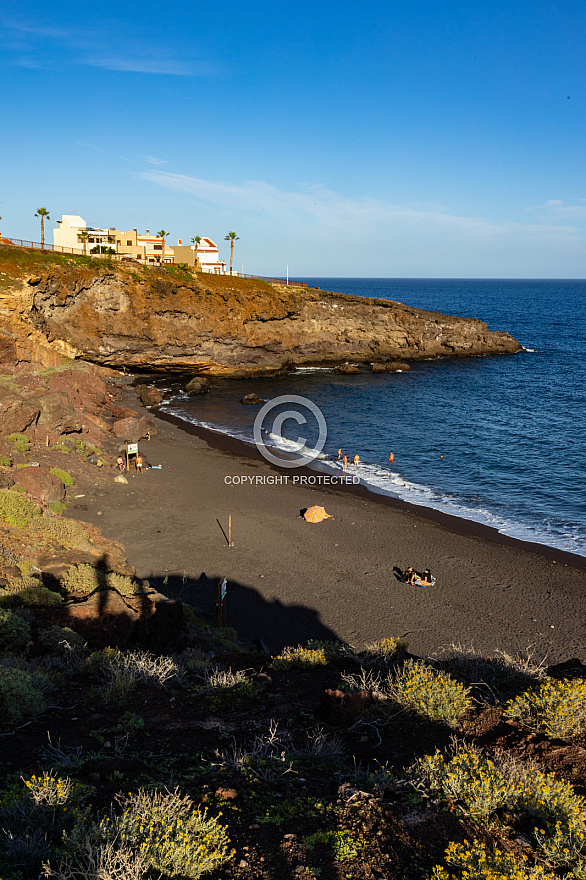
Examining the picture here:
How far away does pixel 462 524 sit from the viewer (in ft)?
73.8

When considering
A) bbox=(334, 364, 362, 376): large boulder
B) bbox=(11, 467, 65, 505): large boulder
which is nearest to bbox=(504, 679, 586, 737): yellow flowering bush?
bbox=(11, 467, 65, 505): large boulder

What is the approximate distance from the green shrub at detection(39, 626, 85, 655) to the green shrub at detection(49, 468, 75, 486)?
1274cm

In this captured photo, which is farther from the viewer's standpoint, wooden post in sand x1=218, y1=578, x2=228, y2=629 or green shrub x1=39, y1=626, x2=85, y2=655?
wooden post in sand x1=218, y1=578, x2=228, y2=629

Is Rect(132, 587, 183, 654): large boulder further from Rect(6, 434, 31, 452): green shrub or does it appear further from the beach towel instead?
Rect(6, 434, 31, 452): green shrub

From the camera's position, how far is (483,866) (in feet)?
13.2

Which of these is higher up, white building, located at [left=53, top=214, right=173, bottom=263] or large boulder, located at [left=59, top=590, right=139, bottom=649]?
white building, located at [left=53, top=214, right=173, bottom=263]

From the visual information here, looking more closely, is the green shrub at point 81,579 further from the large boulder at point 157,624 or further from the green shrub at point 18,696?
the green shrub at point 18,696

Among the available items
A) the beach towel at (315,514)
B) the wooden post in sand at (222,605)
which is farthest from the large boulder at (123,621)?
the beach towel at (315,514)

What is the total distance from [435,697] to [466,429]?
33.9 m

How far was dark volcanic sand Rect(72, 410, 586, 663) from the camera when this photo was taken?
1479cm

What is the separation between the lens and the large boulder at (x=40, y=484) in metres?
18.1

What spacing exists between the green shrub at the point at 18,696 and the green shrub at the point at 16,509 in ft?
27.5

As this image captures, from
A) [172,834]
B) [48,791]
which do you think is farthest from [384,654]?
[48,791]

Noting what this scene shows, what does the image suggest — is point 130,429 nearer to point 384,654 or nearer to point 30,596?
point 30,596
